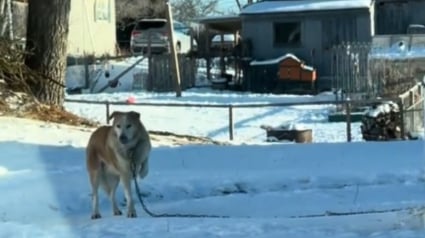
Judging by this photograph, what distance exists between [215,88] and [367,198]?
30201 millimetres

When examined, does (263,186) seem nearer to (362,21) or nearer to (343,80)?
(343,80)

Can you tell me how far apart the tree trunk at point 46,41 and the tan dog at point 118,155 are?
8821mm

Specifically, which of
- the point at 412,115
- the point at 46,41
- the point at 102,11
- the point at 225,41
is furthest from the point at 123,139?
the point at 102,11

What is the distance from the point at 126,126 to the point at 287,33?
34.3 metres

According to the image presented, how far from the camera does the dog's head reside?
940 centimetres

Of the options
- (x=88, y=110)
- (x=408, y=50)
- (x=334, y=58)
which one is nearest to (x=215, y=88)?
(x=334, y=58)

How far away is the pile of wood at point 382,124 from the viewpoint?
813 inches

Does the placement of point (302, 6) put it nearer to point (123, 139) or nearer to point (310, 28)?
point (310, 28)

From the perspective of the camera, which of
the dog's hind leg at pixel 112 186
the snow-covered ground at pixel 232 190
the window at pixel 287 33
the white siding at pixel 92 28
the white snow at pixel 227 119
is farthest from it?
the white siding at pixel 92 28

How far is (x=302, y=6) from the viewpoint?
1682 inches

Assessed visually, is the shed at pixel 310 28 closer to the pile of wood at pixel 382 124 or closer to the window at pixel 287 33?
the window at pixel 287 33

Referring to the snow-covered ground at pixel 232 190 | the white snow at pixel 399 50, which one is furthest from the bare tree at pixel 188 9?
the snow-covered ground at pixel 232 190

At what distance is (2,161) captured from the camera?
42.6ft

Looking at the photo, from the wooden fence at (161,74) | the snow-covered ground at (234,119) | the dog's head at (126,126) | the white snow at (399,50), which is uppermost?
the white snow at (399,50)
